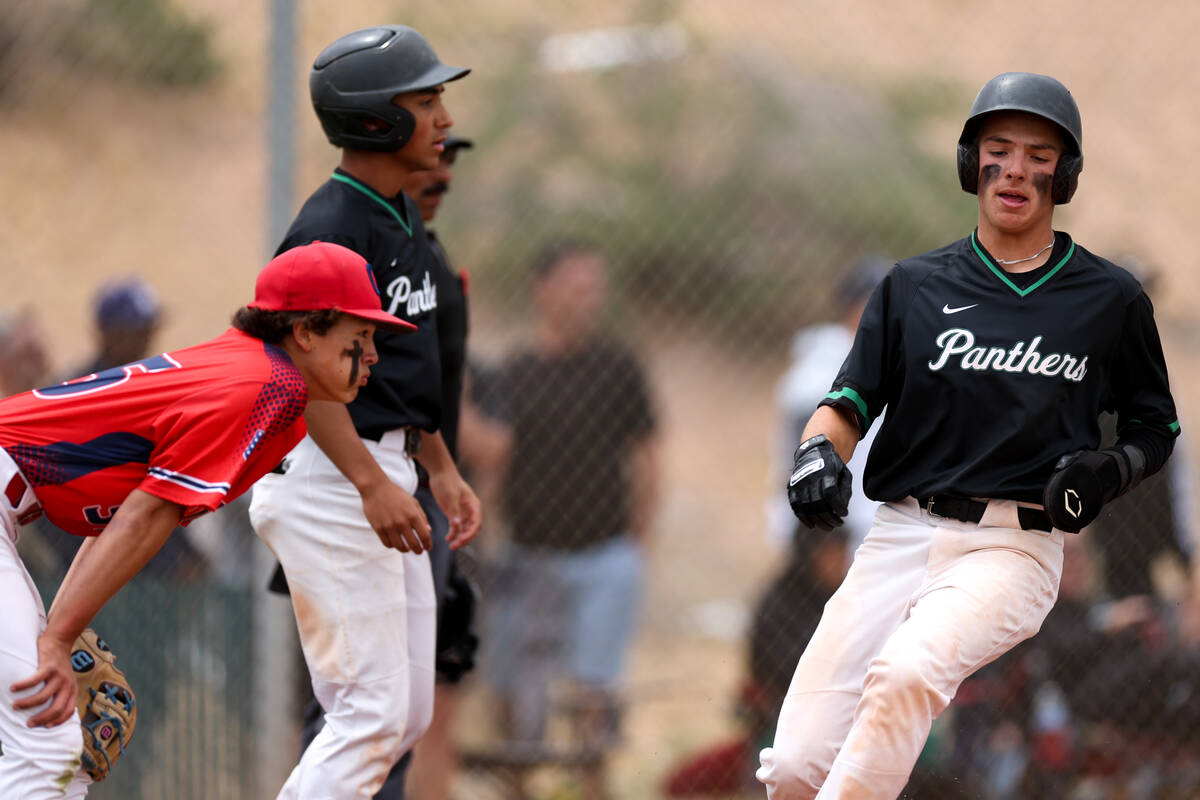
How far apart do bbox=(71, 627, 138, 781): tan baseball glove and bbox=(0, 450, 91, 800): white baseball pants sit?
12 cm

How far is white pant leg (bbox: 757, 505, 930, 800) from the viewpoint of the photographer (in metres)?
3.04

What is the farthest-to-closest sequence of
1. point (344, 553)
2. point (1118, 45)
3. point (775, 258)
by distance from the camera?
point (775, 258), point (1118, 45), point (344, 553)

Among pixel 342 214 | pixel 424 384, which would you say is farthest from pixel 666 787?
pixel 342 214

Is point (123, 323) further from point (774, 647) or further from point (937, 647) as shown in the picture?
point (937, 647)

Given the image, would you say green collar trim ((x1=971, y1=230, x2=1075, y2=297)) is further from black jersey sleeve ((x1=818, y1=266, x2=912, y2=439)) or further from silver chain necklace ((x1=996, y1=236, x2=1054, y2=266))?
black jersey sleeve ((x1=818, y1=266, x2=912, y2=439))

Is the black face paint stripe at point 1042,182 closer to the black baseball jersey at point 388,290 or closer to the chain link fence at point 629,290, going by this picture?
the black baseball jersey at point 388,290

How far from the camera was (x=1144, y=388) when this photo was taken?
3160mm

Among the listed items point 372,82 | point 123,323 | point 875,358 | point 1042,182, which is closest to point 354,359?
point 372,82

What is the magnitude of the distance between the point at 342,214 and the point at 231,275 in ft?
10.7

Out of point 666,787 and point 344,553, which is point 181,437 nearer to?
point 344,553

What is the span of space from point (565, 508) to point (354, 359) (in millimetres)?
2793

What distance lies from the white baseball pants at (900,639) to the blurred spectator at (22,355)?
3440 mm

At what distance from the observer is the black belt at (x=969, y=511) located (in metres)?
3.02

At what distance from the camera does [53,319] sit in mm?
8578
